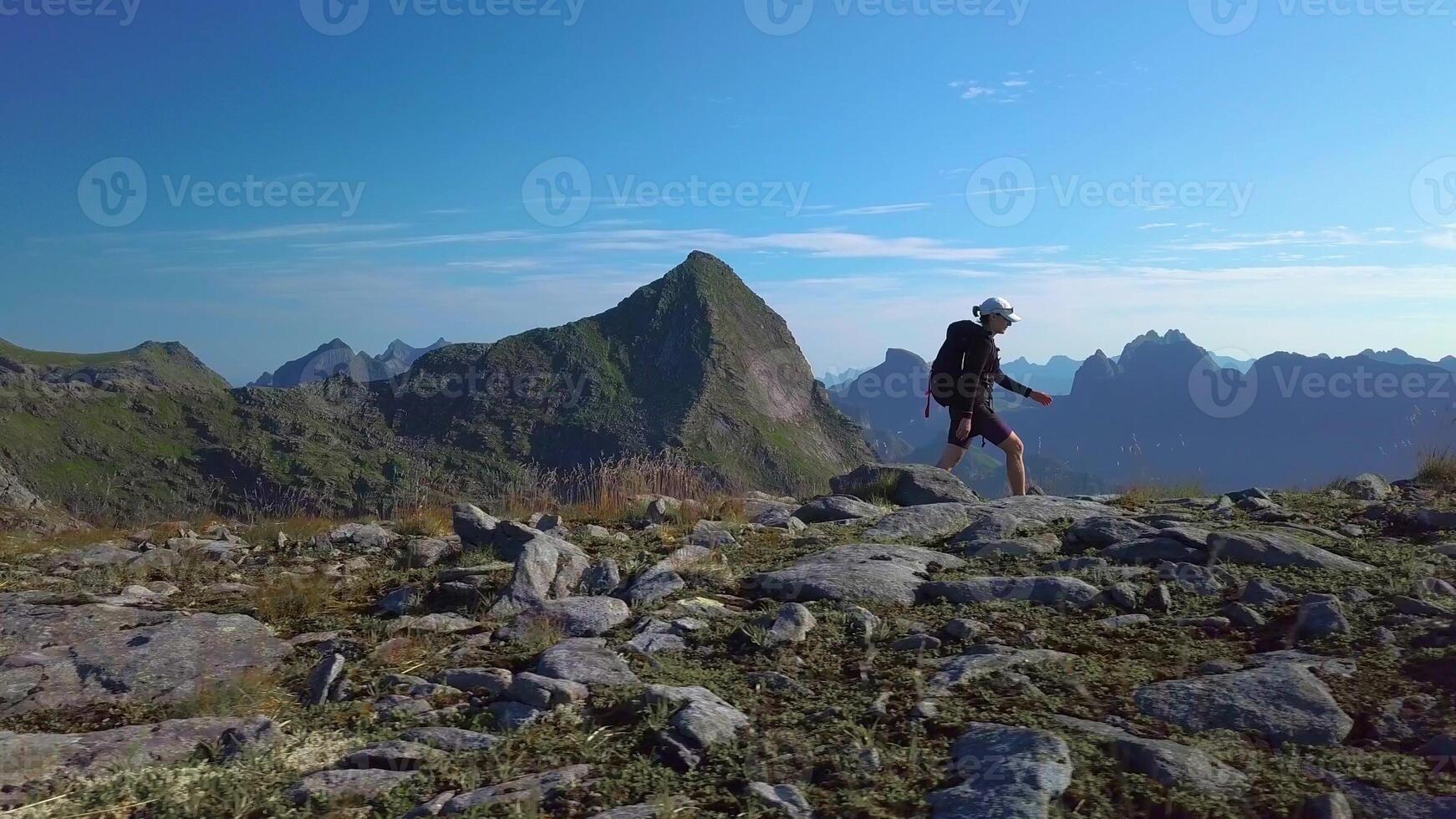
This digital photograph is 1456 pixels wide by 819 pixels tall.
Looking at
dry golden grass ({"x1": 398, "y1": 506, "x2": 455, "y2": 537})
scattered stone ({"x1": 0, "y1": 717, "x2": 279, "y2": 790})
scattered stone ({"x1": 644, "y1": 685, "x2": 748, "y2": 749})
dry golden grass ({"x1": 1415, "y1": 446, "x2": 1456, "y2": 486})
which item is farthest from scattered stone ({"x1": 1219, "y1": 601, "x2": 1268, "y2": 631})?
dry golden grass ({"x1": 398, "y1": 506, "x2": 455, "y2": 537})

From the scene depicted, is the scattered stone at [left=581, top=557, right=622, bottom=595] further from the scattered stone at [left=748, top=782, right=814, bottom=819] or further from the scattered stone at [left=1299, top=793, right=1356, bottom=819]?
the scattered stone at [left=1299, top=793, right=1356, bottom=819]

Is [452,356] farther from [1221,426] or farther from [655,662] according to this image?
[1221,426]

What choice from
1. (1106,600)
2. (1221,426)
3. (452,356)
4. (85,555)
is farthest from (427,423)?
(1221,426)

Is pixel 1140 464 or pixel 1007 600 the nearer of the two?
pixel 1007 600

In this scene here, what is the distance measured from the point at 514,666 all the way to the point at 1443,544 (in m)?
6.41

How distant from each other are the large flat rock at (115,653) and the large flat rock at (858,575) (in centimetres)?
298

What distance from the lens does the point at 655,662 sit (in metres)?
4.28

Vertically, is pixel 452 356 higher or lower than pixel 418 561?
higher

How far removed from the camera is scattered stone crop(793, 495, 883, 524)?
28.1 feet

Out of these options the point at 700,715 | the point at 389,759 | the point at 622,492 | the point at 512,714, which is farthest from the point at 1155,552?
the point at 622,492

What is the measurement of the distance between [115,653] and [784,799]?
147 inches

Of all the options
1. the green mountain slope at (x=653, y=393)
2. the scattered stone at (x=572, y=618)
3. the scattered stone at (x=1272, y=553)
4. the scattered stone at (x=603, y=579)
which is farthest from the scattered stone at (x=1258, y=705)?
the green mountain slope at (x=653, y=393)

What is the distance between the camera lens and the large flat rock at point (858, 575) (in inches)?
210

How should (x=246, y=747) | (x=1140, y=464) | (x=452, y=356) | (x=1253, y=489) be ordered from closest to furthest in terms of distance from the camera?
(x=246, y=747)
(x=1253, y=489)
(x=1140, y=464)
(x=452, y=356)
